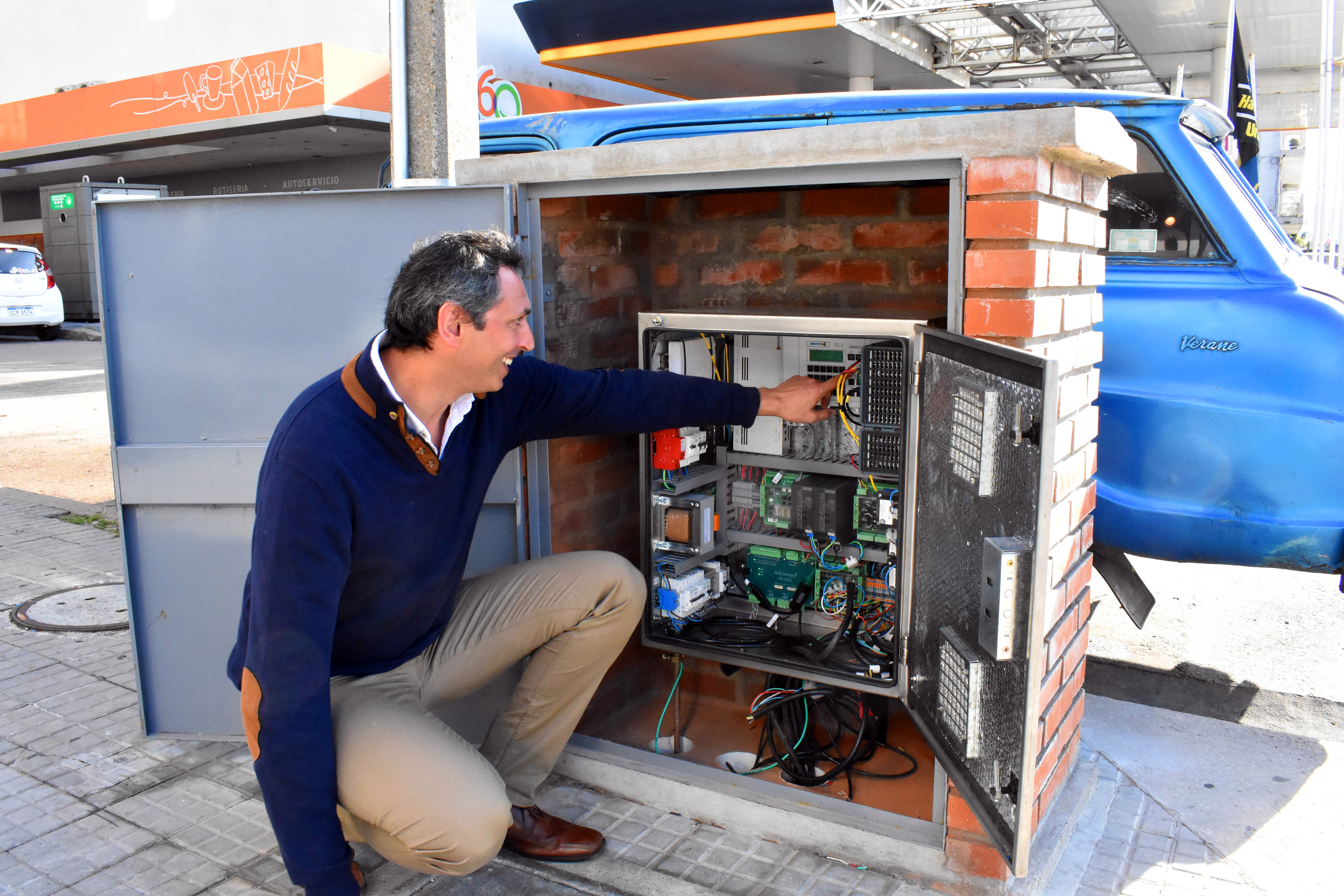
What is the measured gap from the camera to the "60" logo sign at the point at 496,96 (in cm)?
1176

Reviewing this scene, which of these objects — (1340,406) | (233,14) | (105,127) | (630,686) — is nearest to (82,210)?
(105,127)

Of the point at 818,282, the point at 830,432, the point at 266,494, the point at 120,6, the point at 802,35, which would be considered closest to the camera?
the point at 266,494

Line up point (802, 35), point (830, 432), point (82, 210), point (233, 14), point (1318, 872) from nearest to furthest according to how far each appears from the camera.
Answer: point (1318, 872)
point (830, 432)
point (802, 35)
point (233, 14)
point (82, 210)

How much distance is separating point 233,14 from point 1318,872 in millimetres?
19584

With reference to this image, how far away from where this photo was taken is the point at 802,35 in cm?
1193

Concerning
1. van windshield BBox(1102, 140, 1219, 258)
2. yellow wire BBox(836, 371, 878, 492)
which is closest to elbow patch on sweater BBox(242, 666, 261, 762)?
yellow wire BBox(836, 371, 878, 492)

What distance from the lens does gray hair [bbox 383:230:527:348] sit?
8.01ft

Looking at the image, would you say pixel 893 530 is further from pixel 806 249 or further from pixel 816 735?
pixel 806 249

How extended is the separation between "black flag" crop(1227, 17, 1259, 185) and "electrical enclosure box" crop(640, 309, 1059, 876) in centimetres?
665

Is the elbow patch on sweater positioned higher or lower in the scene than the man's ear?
lower

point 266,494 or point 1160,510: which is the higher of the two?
point 266,494

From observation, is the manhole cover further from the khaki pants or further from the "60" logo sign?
the "60" logo sign

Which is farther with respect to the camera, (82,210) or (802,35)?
(82,210)

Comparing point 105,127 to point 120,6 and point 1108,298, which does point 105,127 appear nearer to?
point 120,6
